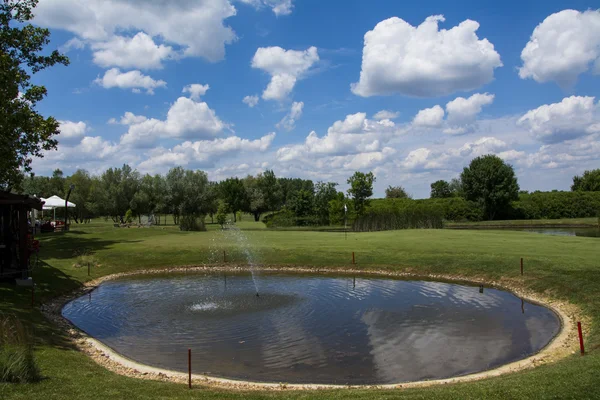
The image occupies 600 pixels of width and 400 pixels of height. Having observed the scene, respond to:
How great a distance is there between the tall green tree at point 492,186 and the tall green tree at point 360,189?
77.0ft

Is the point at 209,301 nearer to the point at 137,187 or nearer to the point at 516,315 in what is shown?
the point at 516,315

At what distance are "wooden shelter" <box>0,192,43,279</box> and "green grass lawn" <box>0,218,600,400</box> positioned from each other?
1.02 metres

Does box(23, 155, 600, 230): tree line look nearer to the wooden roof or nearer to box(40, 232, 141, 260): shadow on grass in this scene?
box(40, 232, 141, 260): shadow on grass

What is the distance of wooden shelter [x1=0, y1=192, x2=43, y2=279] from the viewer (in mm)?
20875

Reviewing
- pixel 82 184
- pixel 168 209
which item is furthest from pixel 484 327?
pixel 82 184

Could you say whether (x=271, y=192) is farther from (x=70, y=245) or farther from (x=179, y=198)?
(x=70, y=245)

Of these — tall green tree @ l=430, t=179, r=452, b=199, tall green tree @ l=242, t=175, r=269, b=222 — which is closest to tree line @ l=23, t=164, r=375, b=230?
tall green tree @ l=242, t=175, r=269, b=222

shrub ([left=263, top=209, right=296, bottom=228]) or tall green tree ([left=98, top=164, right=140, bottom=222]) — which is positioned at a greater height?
tall green tree ([left=98, top=164, right=140, bottom=222])

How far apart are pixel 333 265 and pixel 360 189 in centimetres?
4048

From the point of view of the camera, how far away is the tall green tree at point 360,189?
226 feet

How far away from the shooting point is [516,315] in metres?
17.7

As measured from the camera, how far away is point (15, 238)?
21.5 m

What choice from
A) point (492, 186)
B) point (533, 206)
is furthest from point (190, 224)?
point (533, 206)

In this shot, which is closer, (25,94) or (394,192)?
(25,94)
